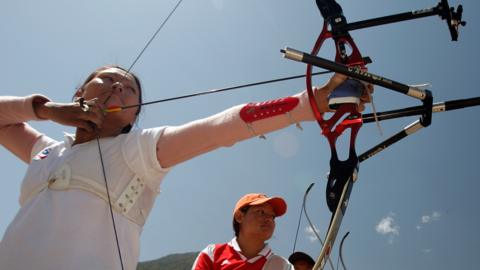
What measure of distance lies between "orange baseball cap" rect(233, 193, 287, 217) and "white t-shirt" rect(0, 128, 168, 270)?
1590 millimetres

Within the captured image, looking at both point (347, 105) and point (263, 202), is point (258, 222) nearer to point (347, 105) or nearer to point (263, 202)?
point (263, 202)

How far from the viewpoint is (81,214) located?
1.37 metres

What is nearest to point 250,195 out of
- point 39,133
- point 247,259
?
point 247,259

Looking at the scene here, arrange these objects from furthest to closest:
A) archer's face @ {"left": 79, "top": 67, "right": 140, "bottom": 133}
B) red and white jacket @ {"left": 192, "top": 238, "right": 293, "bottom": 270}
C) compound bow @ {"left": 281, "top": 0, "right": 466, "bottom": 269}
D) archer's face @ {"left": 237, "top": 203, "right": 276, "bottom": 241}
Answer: archer's face @ {"left": 237, "top": 203, "right": 276, "bottom": 241} < red and white jacket @ {"left": 192, "top": 238, "right": 293, "bottom": 270} < archer's face @ {"left": 79, "top": 67, "right": 140, "bottom": 133} < compound bow @ {"left": 281, "top": 0, "right": 466, "bottom": 269}

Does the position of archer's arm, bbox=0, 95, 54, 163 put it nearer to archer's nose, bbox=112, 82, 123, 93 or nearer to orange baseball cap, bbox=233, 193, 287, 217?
archer's nose, bbox=112, 82, 123, 93

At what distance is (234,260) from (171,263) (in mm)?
63928

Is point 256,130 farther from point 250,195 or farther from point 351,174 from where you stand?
point 250,195

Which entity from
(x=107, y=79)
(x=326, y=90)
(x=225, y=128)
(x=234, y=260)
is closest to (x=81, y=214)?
(x=225, y=128)

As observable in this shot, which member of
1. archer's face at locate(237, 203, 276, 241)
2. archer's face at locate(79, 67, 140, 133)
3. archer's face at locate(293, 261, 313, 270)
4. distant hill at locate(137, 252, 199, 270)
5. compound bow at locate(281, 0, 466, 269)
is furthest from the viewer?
distant hill at locate(137, 252, 199, 270)

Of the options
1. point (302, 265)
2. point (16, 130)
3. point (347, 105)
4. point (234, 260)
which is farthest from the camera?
point (302, 265)

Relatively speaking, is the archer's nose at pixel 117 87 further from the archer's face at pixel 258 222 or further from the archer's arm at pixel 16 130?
the archer's face at pixel 258 222

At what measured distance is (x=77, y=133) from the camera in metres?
1.70

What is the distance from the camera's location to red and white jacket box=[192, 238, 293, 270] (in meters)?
2.78

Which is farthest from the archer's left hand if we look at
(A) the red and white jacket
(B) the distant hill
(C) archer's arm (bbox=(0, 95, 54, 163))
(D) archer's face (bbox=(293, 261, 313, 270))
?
(B) the distant hill
